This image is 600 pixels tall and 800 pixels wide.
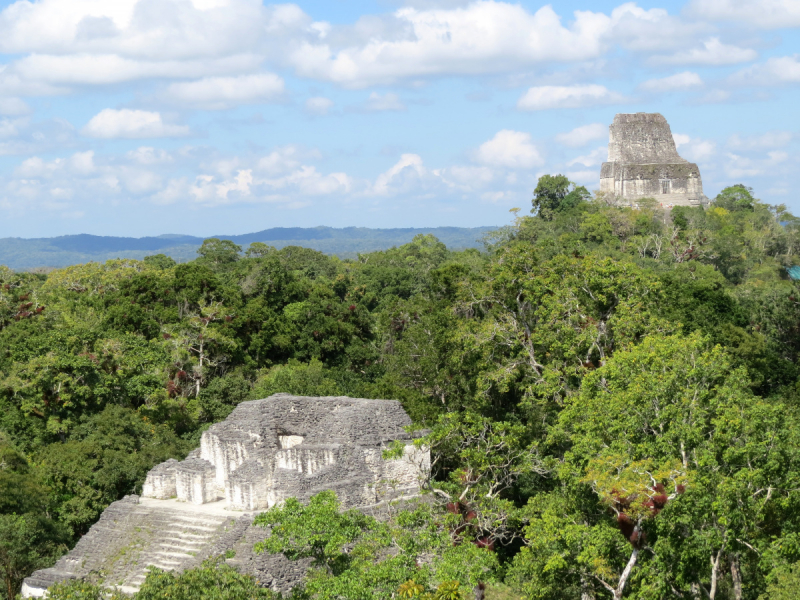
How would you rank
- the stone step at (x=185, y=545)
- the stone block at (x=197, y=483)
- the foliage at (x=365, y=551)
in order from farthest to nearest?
the stone block at (x=197, y=483) < the stone step at (x=185, y=545) < the foliage at (x=365, y=551)

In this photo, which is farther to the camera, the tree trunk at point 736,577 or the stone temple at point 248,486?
the stone temple at point 248,486

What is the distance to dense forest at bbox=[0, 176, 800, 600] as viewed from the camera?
1326 centimetres

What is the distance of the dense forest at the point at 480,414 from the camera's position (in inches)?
522

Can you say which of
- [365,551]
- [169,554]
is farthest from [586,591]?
[169,554]

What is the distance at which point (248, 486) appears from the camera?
17.5 m

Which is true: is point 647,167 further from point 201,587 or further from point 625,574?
point 201,587

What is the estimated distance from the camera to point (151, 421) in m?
24.8

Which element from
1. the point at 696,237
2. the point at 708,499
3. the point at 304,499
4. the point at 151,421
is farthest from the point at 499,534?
the point at 696,237

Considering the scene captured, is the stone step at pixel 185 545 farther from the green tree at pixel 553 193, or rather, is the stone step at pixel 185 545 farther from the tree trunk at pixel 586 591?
the green tree at pixel 553 193

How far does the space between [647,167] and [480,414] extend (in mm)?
40028

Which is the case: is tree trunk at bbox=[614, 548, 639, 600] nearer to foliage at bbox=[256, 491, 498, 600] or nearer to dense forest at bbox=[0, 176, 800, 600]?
dense forest at bbox=[0, 176, 800, 600]

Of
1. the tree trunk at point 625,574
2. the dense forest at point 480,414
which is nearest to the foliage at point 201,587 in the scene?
the dense forest at point 480,414

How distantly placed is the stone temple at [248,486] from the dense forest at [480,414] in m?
0.92

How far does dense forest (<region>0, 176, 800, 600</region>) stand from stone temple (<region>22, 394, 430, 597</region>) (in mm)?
921
